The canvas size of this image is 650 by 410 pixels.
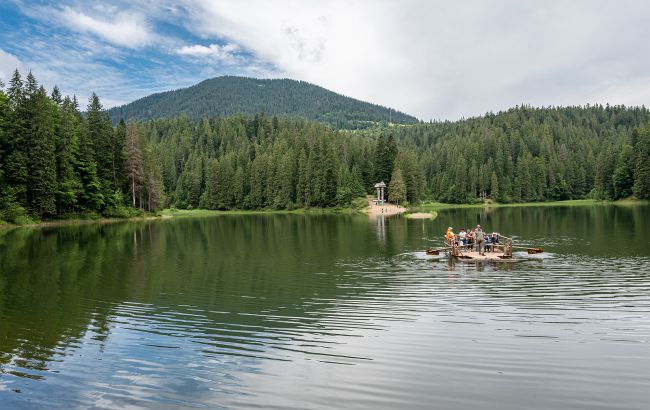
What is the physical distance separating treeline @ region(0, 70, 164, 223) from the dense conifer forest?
181mm

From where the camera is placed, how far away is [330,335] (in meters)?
16.0

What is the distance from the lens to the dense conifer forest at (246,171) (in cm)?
7362

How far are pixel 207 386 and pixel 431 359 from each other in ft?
19.0

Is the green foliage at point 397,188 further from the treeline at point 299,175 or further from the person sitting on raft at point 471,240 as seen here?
the person sitting on raft at point 471,240

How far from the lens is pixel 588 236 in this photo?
48969mm

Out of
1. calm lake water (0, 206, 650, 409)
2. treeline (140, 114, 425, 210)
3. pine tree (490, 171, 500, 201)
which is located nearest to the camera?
calm lake water (0, 206, 650, 409)

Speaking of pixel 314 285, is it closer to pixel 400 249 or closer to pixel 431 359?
pixel 431 359

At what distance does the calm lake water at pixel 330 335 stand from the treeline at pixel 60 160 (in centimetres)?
4454

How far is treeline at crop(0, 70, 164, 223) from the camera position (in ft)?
234

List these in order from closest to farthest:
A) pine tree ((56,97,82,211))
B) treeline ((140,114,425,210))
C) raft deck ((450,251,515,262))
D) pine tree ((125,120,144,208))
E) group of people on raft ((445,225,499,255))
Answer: raft deck ((450,251,515,262))
group of people on raft ((445,225,499,255))
pine tree ((56,97,82,211))
pine tree ((125,120,144,208))
treeline ((140,114,425,210))

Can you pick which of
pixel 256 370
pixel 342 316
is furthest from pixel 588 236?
pixel 256 370

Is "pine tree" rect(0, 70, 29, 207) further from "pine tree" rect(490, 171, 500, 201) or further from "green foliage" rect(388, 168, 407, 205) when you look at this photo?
"pine tree" rect(490, 171, 500, 201)

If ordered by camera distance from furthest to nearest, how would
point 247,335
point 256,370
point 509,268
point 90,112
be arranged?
point 90,112 → point 509,268 → point 247,335 → point 256,370

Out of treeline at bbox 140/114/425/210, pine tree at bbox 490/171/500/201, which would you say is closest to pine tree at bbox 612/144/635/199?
pine tree at bbox 490/171/500/201
